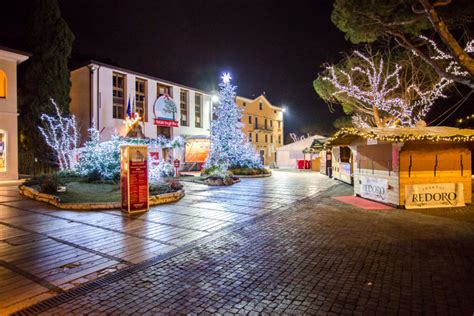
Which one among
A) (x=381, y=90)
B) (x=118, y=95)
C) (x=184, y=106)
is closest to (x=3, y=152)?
(x=118, y=95)

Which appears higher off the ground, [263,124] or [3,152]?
[263,124]

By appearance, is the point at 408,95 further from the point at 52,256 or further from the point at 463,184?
the point at 52,256

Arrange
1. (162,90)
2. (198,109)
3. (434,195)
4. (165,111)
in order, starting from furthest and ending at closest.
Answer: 1. (198,109)
2. (162,90)
3. (165,111)
4. (434,195)

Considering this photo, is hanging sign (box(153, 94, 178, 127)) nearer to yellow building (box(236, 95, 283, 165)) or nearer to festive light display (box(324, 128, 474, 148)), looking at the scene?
yellow building (box(236, 95, 283, 165))

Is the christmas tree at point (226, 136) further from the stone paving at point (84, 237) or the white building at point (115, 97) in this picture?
the stone paving at point (84, 237)

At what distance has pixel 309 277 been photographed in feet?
13.5

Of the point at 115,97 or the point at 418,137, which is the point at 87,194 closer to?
the point at 418,137

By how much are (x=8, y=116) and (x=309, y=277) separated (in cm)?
2051

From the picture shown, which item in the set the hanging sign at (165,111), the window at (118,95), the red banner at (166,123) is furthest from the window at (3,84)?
the red banner at (166,123)

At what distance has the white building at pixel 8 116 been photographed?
17656 millimetres

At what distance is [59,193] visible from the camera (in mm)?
10617

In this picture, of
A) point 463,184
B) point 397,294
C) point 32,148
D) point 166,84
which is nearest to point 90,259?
point 397,294

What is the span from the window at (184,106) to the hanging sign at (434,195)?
971 inches

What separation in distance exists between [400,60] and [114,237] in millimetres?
18340
